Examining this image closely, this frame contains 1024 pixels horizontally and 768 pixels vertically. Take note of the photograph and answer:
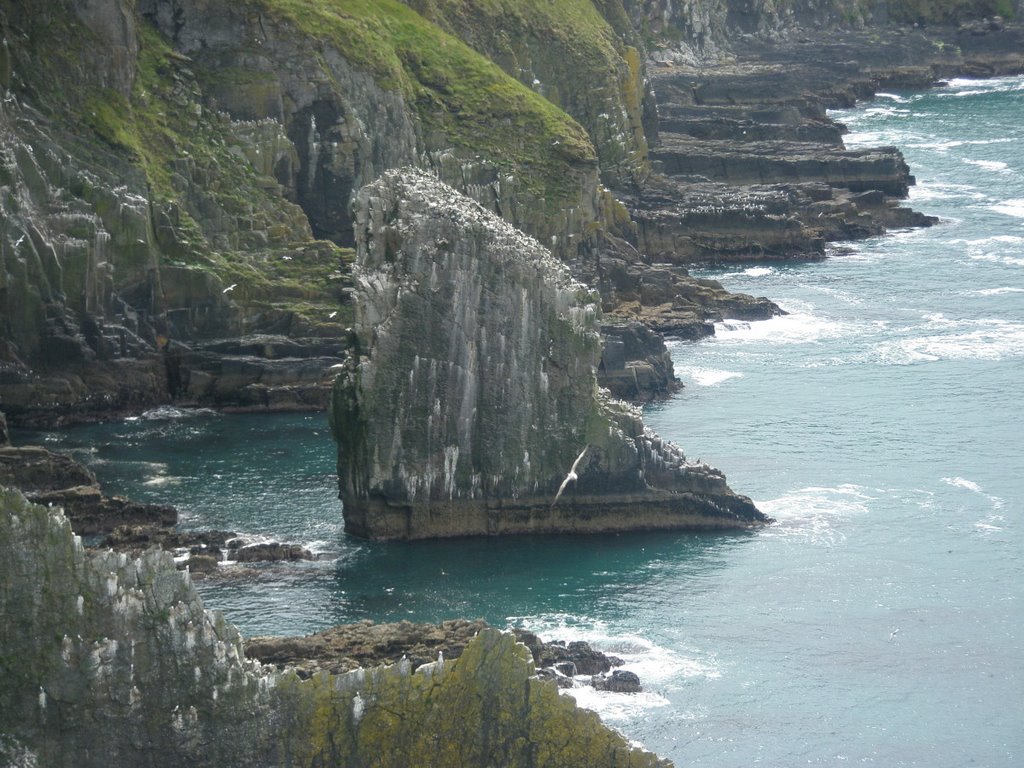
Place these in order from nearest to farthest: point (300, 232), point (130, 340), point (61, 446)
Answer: point (61, 446) → point (130, 340) → point (300, 232)

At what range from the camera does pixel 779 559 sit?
244 feet

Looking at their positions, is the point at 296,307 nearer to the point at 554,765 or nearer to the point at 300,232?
the point at 300,232

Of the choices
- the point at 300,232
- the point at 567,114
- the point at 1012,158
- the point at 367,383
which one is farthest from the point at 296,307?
the point at 1012,158

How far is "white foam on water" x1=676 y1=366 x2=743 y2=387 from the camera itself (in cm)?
9981

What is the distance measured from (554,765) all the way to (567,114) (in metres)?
85.5

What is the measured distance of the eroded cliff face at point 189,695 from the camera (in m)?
45.8

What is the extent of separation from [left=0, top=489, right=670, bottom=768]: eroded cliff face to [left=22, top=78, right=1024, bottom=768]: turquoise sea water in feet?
36.7

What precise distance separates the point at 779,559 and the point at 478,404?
1211 centimetres

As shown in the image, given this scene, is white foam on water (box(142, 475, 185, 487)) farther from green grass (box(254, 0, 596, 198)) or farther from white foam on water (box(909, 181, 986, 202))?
white foam on water (box(909, 181, 986, 202))

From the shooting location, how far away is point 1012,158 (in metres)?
160

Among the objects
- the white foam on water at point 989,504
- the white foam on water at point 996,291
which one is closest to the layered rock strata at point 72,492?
the white foam on water at point 989,504

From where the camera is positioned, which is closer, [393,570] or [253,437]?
[393,570]

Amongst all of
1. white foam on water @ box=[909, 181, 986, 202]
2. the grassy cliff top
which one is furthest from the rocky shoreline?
white foam on water @ box=[909, 181, 986, 202]

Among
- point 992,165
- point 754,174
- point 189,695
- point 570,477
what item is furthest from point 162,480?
point 992,165
